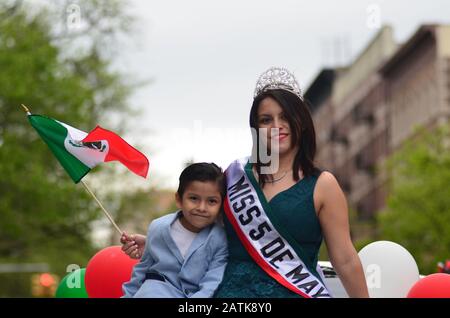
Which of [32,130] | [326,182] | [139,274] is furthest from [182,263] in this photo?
[32,130]

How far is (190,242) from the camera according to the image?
549 centimetres

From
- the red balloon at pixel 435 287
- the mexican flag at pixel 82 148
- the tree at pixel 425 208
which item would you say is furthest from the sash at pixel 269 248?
the tree at pixel 425 208

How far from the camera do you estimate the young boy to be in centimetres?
537

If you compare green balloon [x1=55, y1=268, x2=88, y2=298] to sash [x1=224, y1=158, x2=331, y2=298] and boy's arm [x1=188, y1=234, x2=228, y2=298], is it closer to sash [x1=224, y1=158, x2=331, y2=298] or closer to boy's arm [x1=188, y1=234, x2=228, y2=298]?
boy's arm [x1=188, y1=234, x2=228, y2=298]

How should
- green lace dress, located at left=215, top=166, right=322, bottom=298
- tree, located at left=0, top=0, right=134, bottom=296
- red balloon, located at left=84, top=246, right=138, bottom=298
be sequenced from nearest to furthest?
green lace dress, located at left=215, top=166, right=322, bottom=298
red balloon, located at left=84, top=246, right=138, bottom=298
tree, located at left=0, top=0, right=134, bottom=296

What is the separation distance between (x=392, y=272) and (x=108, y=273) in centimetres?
173

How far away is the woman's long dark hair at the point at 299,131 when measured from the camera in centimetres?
532

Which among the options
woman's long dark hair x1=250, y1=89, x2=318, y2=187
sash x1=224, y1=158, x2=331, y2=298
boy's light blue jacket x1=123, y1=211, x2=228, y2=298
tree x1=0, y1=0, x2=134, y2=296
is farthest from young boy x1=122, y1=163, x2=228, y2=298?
tree x1=0, y1=0, x2=134, y2=296

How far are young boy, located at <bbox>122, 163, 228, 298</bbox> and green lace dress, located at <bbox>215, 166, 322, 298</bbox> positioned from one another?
8cm

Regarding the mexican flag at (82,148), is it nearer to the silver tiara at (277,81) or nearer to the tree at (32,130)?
the silver tiara at (277,81)

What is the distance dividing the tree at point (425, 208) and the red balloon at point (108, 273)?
28548mm

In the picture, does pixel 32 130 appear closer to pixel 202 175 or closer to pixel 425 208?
pixel 425 208
